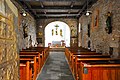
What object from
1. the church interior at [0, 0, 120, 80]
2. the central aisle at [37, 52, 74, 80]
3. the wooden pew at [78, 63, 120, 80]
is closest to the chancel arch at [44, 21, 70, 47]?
the church interior at [0, 0, 120, 80]

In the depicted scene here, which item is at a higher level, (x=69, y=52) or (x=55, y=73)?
(x=69, y=52)

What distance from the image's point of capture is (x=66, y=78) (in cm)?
571

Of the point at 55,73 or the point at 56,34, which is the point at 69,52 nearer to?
the point at 55,73

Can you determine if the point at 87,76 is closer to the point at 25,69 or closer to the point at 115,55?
the point at 25,69

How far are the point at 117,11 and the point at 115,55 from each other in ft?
4.93

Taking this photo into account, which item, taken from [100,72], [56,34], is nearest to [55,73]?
[100,72]

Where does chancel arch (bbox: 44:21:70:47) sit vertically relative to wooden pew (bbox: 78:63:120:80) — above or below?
above

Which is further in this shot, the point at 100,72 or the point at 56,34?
the point at 56,34

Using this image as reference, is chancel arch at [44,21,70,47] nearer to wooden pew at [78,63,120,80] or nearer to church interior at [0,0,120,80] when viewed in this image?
church interior at [0,0,120,80]

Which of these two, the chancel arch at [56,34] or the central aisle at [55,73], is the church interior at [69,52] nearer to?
the central aisle at [55,73]

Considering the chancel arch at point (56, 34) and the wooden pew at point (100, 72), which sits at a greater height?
the chancel arch at point (56, 34)

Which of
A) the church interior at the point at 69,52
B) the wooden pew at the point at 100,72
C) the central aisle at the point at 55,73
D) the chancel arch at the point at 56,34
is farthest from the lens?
the chancel arch at the point at 56,34

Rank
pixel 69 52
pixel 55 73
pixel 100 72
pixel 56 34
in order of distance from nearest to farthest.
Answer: pixel 100 72, pixel 55 73, pixel 69 52, pixel 56 34

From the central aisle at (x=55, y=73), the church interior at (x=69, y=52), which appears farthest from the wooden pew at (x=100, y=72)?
the central aisle at (x=55, y=73)
